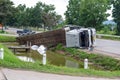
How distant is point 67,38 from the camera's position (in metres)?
39.9

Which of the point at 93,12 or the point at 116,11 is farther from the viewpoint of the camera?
the point at 116,11

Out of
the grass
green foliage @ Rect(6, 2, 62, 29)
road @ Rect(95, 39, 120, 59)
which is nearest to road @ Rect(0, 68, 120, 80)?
the grass

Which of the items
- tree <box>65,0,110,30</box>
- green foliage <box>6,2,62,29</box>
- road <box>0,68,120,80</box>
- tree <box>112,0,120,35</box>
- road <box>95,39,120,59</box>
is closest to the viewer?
road <box>0,68,120,80</box>

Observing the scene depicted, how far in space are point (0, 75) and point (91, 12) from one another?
159 feet

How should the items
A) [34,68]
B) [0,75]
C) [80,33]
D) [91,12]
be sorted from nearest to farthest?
[0,75] < [34,68] < [80,33] < [91,12]

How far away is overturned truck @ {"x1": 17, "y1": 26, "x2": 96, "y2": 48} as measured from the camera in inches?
1489

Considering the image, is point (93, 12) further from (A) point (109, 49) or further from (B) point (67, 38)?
(A) point (109, 49)

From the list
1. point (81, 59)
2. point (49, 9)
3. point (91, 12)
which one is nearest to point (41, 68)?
point (81, 59)

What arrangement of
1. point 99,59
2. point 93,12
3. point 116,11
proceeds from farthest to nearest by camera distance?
point 116,11 < point 93,12 < point 99,59

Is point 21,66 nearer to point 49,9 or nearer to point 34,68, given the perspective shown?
point 34,68

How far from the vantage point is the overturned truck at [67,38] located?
37.8m

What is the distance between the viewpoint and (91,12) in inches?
2456

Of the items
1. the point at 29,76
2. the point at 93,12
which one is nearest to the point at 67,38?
the point at 93,12

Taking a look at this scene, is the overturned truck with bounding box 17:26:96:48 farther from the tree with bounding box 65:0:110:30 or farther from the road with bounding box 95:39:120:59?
the tree with bounding box 65:0:110:30
